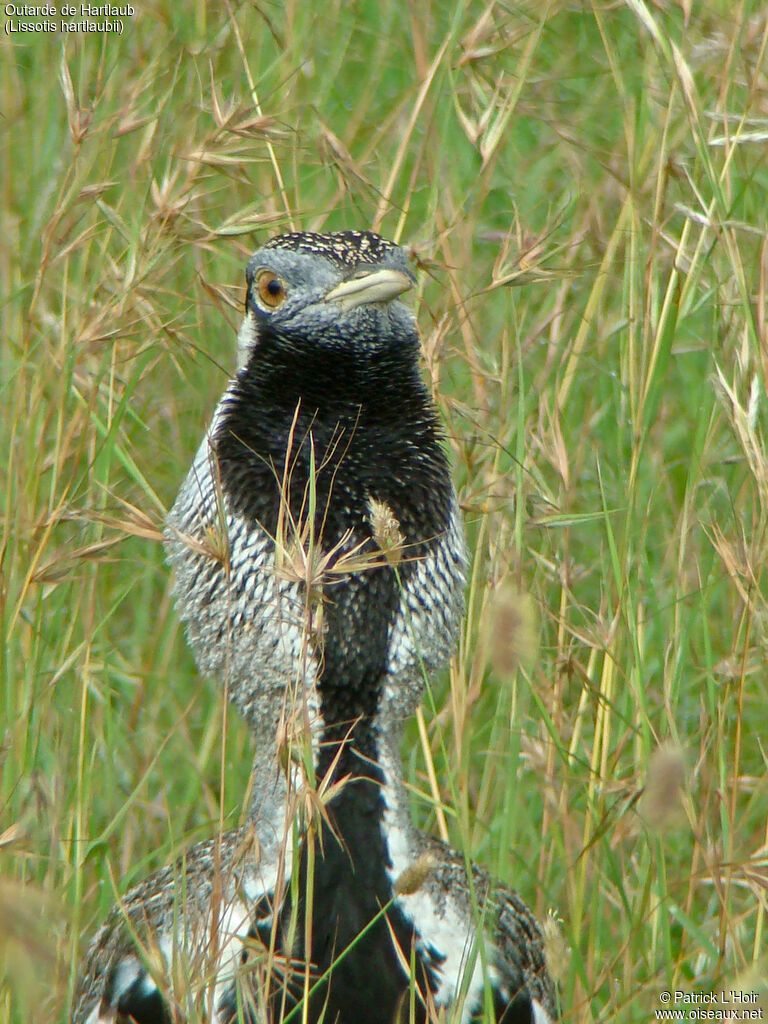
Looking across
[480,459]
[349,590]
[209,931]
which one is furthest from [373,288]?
[209,931]

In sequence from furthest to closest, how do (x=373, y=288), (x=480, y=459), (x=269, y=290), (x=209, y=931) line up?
(x=480, y=459), (x=269, y=290), (x=373, y=288), (x=209, y=931)

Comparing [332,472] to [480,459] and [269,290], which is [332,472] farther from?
[480,459]

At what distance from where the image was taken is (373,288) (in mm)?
1999

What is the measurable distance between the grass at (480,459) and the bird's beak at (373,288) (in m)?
0.24

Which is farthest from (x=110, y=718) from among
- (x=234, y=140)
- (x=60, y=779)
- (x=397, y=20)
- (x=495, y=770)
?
(x=397, y=20)

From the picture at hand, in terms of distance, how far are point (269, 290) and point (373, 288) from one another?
7.5 inches

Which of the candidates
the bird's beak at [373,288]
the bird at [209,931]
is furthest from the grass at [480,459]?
the bird's beak at [373,288]

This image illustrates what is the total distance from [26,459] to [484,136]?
101cm

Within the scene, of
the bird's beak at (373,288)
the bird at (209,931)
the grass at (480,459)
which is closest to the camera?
the bird at (209,931)

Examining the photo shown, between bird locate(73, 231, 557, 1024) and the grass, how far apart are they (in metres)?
0.14

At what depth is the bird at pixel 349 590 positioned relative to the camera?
2006 mm

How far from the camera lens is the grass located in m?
2.12

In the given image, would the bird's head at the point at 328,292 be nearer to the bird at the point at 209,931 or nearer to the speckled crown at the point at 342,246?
the speckled crown at the point at 342,246

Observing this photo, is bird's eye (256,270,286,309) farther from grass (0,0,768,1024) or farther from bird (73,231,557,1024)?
grass (0,0,768,1024)
